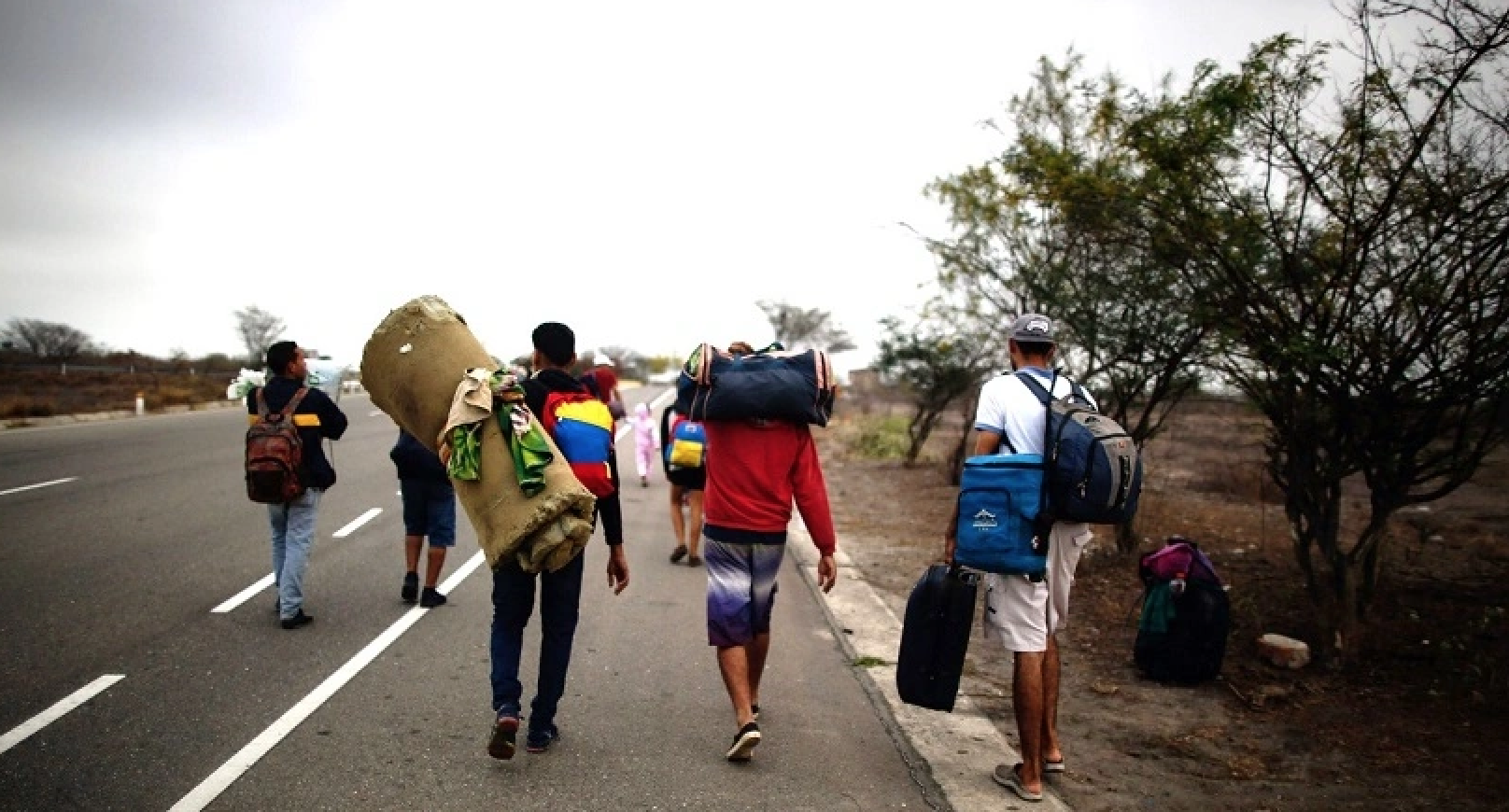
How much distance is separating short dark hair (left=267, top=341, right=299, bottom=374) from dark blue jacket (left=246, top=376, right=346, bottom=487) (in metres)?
0.07

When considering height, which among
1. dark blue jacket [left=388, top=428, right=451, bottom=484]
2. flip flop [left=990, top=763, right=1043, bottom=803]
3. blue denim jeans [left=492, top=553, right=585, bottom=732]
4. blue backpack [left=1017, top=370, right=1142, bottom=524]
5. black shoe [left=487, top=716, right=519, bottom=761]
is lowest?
flip flop [left=990, top=763, right=1043, bottom=803]

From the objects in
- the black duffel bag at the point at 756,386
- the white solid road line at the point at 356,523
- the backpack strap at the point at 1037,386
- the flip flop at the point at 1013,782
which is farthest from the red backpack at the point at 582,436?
the white solid road line at the point at 356,523

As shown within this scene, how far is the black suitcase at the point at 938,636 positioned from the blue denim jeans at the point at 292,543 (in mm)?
4065

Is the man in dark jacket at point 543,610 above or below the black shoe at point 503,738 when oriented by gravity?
above

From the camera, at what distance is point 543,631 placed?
4172 millimetres

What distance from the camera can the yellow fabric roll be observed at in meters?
3.71

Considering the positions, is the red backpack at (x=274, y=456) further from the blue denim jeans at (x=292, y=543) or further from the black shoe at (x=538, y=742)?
the black shoe at (x=538, y=742)

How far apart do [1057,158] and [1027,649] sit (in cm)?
450

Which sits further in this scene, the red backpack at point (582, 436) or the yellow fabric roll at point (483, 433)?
the red backpack at point (582, 436)

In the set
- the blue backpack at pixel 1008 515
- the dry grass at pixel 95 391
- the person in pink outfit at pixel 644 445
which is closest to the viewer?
the blue backpack at pixel 1008 515

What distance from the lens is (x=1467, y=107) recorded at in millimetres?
4777

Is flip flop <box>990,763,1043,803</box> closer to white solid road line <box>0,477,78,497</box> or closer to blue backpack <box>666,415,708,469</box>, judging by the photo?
blue backpack <box>666,415,708,469</box>

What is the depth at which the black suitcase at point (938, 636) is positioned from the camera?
4.03 meters

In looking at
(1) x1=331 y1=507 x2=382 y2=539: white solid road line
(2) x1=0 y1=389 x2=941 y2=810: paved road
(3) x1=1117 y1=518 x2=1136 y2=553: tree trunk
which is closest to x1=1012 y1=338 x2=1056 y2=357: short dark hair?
(2) x1=0 y1=389 x2=941 y2=810: paved road
